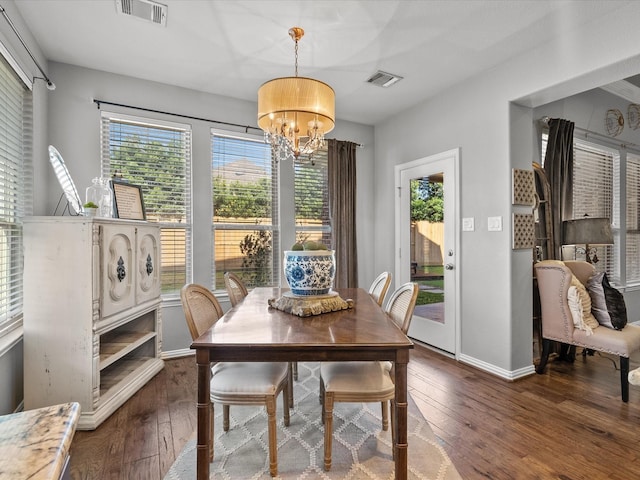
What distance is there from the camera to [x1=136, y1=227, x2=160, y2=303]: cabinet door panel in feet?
8.98

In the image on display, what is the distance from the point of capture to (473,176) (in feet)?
10.6

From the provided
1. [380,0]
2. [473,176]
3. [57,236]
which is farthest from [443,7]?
[57,236]

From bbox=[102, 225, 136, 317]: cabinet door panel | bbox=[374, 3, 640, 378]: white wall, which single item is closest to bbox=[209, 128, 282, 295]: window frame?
bbox=[102, 225, 136, 317]: cabinet door panel

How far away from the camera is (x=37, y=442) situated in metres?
0.69

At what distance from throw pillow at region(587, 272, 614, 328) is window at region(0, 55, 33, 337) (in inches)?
172

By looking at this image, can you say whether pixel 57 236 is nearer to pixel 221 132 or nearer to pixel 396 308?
pixel 221 132

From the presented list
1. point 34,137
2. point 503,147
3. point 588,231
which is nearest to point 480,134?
point 503,147

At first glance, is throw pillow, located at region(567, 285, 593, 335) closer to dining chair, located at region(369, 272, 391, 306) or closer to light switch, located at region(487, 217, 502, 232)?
light switch, located at region(487, 217, 502, 232)

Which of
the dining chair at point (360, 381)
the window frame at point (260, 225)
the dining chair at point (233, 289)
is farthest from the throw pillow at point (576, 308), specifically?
the window frame at point (260, 225)

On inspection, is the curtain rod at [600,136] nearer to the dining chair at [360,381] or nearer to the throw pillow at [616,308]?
the throw pillow at [616,308]

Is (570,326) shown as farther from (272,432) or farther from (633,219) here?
(633,219)

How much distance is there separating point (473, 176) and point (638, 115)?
3134 mm

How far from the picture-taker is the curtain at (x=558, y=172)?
355 centimetres

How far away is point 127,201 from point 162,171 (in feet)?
1.86
